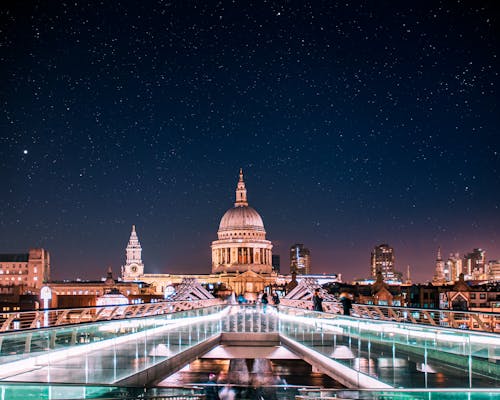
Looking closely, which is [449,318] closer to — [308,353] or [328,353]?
[328,353]

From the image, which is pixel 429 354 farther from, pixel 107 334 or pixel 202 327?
pixel 202 327

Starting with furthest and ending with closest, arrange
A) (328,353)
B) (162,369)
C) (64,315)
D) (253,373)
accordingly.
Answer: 1. (253,373)
2. (328,353)
3. (162,369)
4. (64,315)

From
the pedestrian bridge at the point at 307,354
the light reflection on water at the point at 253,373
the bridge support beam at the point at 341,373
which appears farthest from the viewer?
the light reflection on water at the point at 253,373

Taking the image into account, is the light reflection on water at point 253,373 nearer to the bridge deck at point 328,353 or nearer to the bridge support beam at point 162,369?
the bridge support beam at point 162,369

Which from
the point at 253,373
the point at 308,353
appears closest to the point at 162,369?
the point at 308,353

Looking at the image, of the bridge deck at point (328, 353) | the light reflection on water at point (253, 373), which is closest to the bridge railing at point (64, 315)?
the bridge deck at point (328, 353)

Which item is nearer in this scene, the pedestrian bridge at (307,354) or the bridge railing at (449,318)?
the pedestrian bridge at (307,354)

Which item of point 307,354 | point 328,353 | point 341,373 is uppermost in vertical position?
point 328,353

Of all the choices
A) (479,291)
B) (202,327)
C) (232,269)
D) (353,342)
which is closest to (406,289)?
(479,291)

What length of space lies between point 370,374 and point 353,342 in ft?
5.87

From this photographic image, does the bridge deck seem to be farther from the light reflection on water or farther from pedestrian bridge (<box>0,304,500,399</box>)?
the light reflection on water

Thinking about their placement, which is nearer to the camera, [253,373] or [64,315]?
[64,315]

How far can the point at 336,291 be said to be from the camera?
153375mm

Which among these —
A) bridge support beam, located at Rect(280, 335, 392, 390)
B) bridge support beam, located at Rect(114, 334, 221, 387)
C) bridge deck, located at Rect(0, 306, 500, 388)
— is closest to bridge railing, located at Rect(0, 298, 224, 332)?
bridge deck, located at Rect(0, 306, 500, 388)
